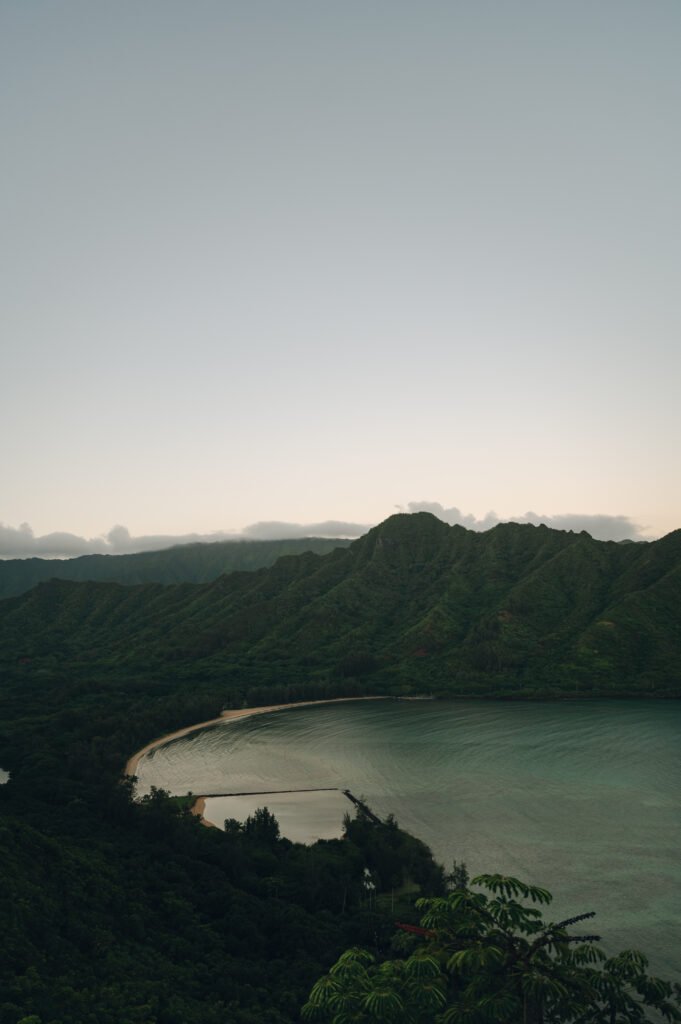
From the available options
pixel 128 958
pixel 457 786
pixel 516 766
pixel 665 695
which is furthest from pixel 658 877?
pixel 665 695

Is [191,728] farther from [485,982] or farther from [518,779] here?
[485,982]

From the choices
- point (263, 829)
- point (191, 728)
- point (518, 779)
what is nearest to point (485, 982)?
point (263, 829)

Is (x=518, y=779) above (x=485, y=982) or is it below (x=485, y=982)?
below

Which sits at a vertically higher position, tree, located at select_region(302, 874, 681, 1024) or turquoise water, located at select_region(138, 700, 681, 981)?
tree, located at select_region(302, 874, 681, 1024)

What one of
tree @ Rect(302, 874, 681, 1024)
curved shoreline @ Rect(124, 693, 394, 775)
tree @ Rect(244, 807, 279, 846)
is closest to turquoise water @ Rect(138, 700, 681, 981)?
curved shoreline @ Rect(124, 693, 394, 775)

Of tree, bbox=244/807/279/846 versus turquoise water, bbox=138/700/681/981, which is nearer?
turquoise water, bbox=138/700/681/981

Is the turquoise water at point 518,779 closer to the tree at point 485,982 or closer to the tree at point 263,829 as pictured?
the tree at point 263,829

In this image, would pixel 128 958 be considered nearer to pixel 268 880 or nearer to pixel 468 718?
pixel 268 880

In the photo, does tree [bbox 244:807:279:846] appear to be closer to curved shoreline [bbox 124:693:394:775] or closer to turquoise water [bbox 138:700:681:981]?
turquoise water [bbox 138:700:681:981]
